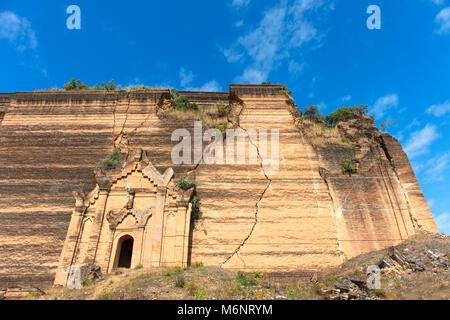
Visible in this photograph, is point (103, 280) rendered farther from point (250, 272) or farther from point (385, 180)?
point (385, 180)

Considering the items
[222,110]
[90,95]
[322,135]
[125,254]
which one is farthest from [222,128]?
[125,254]

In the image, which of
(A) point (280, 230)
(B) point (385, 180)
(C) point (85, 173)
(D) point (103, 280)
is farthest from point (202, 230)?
(B) point (385, 180)

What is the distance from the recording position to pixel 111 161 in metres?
15.1

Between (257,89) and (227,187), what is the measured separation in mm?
6728

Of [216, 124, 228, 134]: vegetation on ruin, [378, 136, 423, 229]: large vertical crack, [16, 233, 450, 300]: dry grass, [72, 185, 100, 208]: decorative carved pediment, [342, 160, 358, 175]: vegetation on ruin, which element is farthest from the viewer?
[216, 124, 228, 134]: vegetation on ruin

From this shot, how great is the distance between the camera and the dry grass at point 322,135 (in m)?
17.0

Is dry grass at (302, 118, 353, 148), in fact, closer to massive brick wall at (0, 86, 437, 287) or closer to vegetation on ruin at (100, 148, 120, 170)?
massive brick wall at (0, 86, 437, 287)

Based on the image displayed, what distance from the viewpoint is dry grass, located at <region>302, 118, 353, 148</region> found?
55.7 ft

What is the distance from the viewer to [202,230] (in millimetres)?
13812

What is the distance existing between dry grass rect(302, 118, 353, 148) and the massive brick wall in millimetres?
630

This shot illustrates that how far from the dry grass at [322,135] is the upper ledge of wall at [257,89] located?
7.73 ft

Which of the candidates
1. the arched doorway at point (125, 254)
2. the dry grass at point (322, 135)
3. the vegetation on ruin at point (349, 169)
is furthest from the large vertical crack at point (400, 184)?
the arched doorway at point (125, 254)

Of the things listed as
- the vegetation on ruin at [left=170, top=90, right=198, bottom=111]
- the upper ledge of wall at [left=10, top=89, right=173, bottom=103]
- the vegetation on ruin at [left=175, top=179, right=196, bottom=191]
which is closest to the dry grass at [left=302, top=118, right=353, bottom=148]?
the vegetation on ruin at [left=170, top=90, right=198, bottom=111]
